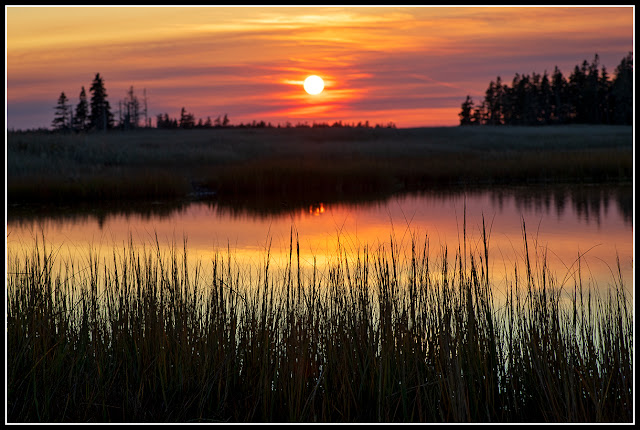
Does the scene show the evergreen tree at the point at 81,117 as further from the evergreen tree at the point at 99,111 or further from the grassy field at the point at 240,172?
the grassy field at the point at 240,172

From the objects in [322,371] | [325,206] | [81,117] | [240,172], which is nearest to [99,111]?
[81,117]

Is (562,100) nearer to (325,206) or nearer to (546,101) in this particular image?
(546,101)

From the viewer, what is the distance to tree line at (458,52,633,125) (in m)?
45.4

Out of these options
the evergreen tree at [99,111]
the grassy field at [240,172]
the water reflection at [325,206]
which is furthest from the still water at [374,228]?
the evergreen tree at [99,111]

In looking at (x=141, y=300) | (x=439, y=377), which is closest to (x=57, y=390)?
(x=141, y=300)

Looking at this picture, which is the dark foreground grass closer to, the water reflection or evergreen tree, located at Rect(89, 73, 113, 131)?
the water reflection

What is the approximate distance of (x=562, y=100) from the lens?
50.4 metres

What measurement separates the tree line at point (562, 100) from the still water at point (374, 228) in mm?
34701

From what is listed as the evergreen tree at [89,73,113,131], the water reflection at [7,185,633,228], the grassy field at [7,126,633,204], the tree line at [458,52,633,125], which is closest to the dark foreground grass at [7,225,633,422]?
the water reflection at [7,185,633,228]

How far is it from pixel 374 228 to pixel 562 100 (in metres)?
45.8

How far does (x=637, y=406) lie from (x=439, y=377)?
777 millimetres

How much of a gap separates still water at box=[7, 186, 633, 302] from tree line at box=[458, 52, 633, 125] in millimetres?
34701

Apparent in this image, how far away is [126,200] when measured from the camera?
13586 mm

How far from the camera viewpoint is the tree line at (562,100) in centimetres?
4544
